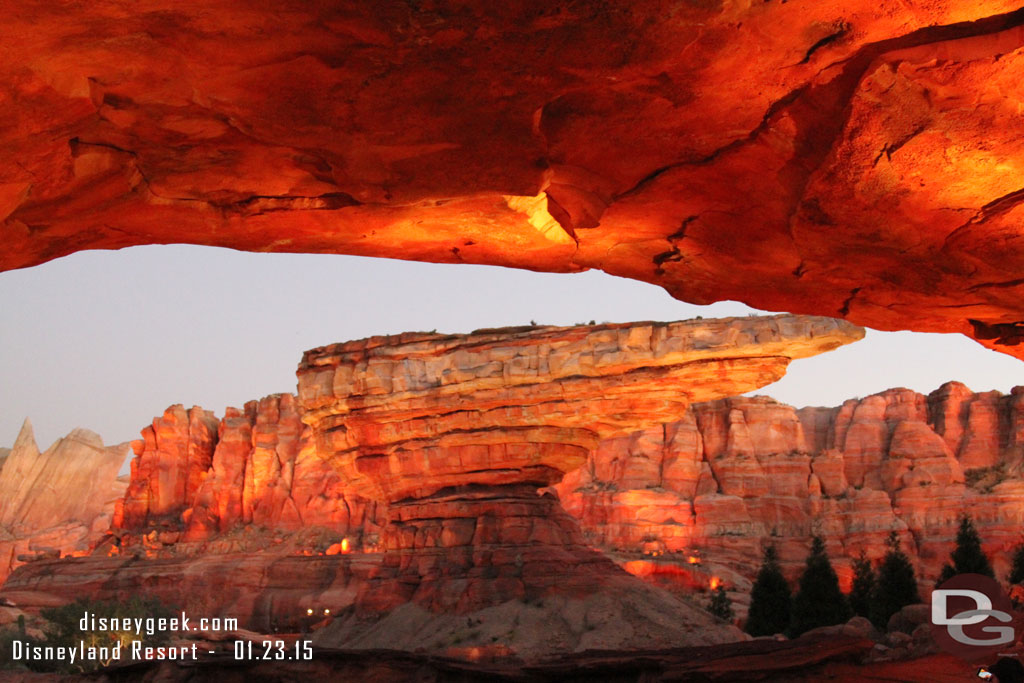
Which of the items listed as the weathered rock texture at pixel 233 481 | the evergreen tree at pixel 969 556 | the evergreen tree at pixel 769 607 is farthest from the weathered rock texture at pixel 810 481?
the weathered rock texture at pixel 233 481

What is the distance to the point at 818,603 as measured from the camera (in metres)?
31.1

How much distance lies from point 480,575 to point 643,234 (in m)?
19.9

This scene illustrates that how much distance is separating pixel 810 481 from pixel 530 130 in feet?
164

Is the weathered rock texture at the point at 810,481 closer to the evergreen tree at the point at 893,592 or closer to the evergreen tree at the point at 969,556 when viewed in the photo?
the evergreen tree at the point at 893,592

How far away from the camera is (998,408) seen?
53.2 metres

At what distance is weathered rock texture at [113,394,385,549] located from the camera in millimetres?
52812

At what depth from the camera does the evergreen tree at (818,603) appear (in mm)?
30562

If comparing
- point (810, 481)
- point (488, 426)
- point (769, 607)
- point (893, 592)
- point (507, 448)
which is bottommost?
point (769, 607)

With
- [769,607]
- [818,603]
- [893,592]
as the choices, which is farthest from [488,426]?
[893,592]

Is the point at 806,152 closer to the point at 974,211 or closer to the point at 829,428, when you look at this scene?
the point at 974,211

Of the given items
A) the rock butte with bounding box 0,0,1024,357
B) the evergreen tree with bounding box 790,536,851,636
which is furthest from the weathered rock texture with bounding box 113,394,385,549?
the rock butte with bounding box 0,0,1024,357

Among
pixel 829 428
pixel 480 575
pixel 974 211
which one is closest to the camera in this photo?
pixel 974 211

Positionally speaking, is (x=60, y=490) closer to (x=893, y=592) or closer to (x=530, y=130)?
(x=893, y=592)

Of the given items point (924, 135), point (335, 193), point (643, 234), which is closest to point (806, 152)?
point (924, 135)
